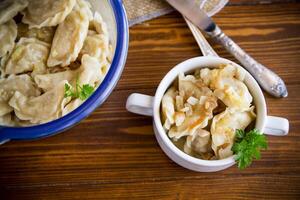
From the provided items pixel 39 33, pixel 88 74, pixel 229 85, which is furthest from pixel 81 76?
pixel 229 85

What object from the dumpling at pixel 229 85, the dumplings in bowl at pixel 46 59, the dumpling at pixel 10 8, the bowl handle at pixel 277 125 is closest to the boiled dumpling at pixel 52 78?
the dumplings in bowl at pixel 46 59

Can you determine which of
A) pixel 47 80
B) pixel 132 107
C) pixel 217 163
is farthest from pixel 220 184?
pixel 47 80

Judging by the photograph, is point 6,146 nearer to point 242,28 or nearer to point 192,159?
point 192,159

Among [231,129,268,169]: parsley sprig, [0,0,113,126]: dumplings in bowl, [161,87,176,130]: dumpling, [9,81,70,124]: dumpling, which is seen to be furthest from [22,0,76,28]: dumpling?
[231,129,268,169]: parsley sprig

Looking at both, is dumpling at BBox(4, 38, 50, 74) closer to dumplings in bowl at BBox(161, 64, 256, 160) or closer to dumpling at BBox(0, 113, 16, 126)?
dumpling at BBox(0, 113, 16, 126)

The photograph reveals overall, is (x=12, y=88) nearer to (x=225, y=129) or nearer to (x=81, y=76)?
(x=81, y=76)

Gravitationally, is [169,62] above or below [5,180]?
above
